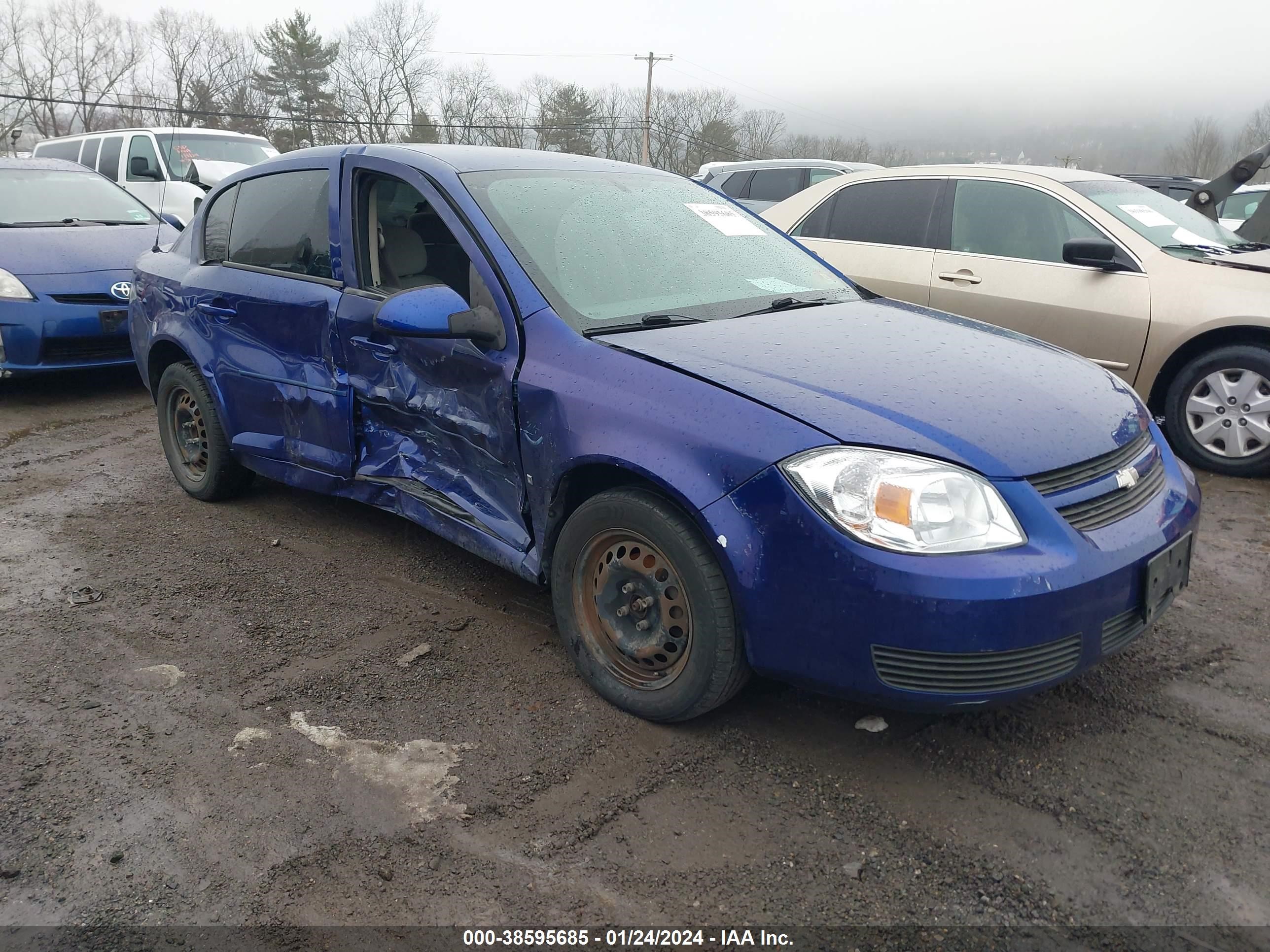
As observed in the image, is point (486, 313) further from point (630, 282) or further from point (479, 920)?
point (479, 920)

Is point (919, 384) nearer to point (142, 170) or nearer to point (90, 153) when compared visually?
point (142, 170)

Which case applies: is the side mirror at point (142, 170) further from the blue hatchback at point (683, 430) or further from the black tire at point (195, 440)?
the blue hatchback at point (683, 430)

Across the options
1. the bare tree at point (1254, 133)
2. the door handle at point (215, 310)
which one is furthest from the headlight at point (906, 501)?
the bare tree at point (1254, 133)

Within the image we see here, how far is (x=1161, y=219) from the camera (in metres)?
5.58

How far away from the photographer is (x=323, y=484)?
3.94 m

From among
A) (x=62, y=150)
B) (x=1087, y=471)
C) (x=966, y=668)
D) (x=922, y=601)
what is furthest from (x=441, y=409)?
(x=62, y=150)

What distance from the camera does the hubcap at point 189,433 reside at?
4633 mm

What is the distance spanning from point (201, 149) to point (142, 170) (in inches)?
31.8

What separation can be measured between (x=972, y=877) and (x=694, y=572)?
0.96 m

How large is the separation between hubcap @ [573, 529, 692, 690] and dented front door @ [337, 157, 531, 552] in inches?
13.8

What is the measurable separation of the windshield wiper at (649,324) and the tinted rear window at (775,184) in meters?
10.8

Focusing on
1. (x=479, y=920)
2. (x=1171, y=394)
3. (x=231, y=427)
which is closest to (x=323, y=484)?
(x=231, y=427)

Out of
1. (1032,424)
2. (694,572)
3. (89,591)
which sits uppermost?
(1032,424)

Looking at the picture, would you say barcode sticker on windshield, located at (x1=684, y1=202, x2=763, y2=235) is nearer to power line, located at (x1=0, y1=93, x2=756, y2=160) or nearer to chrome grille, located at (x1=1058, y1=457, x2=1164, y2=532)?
chrome grille, located at (x1=1058, y1=457, x2=1164, y2=532)
